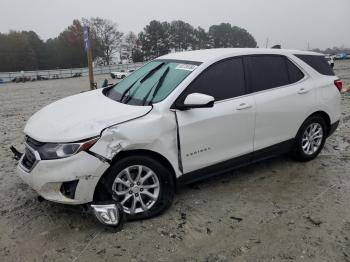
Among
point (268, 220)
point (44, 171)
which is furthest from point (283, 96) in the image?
point (44, 171)

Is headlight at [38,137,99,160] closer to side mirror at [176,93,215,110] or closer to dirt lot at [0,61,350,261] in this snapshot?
dirt lot at [0,61,350,261]

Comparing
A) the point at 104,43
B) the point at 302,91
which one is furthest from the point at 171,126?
the point at 104,43

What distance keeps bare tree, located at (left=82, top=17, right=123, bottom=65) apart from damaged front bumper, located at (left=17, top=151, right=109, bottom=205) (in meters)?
69.3

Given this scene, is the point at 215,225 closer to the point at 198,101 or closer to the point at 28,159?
the point at 198,101

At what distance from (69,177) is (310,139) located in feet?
11.4

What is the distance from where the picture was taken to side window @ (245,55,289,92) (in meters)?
4.49

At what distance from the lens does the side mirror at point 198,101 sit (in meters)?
3.69

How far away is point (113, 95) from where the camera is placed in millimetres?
4523

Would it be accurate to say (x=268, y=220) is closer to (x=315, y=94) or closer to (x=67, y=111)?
(x=315, y=94)

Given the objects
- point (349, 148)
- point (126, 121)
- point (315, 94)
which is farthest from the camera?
point (349, 148)

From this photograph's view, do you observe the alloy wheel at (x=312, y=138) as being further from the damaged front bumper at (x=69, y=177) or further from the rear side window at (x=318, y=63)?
the damaged front bumper at (x=69, y=177)

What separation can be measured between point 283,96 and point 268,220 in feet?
5.59

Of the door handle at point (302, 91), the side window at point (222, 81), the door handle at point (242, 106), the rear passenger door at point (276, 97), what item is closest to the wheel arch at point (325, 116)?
the rear passenger door at point (276, 97)

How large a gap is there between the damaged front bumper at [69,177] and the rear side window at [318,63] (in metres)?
3.30
